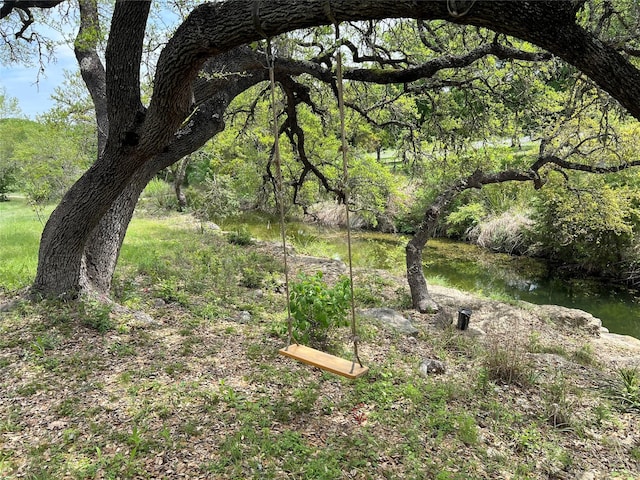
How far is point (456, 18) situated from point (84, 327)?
4522 mm

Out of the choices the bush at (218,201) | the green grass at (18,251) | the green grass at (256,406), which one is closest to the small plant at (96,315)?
the green grass at (256,406)

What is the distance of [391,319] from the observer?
598 cm

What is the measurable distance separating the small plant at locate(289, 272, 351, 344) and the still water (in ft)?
12.3

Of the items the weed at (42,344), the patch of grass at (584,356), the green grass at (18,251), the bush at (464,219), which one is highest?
the bush at (464,219)

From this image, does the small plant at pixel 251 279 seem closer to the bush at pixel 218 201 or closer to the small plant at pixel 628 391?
the small plant at pixel 628 391

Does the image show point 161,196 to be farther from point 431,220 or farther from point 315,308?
point 315,308

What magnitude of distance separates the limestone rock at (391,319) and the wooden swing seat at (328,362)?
2.60m

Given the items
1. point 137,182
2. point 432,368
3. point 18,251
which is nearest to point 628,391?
point 432,368

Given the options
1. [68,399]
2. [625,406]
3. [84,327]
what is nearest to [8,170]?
[84,327]

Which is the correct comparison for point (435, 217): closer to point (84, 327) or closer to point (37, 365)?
point (84, 327)

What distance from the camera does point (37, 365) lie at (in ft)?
12.6

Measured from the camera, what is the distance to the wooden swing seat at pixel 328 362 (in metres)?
2.89

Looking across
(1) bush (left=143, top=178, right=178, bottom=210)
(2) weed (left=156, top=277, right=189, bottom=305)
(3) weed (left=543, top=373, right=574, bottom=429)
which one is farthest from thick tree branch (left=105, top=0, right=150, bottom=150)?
(1) bush (left=143, top=178, right=178, bottom=210)

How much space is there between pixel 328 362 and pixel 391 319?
10.1 feet
